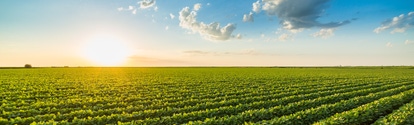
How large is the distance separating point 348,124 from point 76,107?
Answer: 12285mm

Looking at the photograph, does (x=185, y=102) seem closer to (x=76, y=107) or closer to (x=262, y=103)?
(x=262, y=103)

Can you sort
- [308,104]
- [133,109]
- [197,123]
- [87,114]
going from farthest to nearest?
[308,104], [133,109], [87,114], [197,123]

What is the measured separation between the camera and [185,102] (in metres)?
15.0

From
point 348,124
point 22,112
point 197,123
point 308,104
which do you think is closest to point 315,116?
point 348,124

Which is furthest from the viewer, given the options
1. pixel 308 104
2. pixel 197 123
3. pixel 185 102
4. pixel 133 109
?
pixel 185 102

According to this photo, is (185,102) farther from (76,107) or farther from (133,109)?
(76,107)

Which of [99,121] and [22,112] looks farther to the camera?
[22,112]

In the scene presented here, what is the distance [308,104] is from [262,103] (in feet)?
7.64

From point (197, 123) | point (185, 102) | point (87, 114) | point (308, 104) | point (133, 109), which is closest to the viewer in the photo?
point (197, 123)

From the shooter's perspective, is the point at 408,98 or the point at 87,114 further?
the point at 408,98

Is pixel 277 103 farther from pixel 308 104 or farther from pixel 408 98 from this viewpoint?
pixel 408 98

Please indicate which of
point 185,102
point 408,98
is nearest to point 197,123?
point 185,102

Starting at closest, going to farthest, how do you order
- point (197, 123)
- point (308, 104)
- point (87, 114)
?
1. point (197, 123)
2. point (87, 114)
3. point (308, 104)

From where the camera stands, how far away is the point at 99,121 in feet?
33.9
